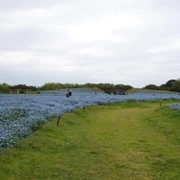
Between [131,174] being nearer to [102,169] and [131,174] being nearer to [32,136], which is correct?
[102,169]

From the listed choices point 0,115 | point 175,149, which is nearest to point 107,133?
point 175,149

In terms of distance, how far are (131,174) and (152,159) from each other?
1.85 m

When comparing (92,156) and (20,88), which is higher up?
(20,88)

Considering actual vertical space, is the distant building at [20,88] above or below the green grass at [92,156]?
A: above

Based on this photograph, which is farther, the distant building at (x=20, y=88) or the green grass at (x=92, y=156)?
the distant building at (x=20, y=88)

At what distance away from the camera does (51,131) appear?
12922mm

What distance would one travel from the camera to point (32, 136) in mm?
11117

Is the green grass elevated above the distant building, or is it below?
below

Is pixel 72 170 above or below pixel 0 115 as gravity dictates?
below

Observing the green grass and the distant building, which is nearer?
the green grass

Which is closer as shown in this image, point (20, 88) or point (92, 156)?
point (92, 156)

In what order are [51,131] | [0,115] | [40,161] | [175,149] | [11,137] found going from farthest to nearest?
[0,115]
[51,131]
[175,149]
[11,137]
[40,161]

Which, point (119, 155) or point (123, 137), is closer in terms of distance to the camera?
point (119, 155)

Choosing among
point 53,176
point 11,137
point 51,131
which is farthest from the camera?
point 51,131
